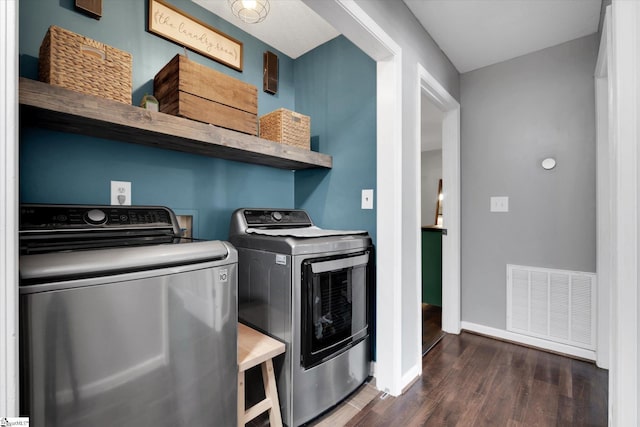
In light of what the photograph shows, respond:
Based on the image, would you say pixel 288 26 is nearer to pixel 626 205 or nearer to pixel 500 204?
pixel 626 205

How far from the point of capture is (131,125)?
120cm

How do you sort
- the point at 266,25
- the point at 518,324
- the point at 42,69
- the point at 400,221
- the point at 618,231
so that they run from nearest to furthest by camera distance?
the point at 618,231 < the point at 42,69 < the point at 400,221 < the point at 266,25 < the point at 518,324

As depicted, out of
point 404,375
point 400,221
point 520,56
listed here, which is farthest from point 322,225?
point 520,56

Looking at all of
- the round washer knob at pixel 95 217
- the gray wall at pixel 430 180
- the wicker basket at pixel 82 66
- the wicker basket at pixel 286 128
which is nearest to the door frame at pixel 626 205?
the wicker basket at pixel 286 128

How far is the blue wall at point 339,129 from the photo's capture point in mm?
1999

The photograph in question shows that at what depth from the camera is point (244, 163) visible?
82.0 inches

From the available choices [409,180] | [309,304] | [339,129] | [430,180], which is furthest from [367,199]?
[430,180]

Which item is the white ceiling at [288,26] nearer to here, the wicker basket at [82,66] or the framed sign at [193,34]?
the framed sign at [193,34]

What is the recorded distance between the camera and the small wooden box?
1.37 meters

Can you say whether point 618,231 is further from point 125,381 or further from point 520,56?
point 520,56

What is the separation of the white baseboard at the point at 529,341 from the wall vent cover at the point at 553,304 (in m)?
0.03

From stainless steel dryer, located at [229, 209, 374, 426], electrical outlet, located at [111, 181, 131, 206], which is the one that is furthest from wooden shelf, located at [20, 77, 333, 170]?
stainless steel dryer, located at [229, 209, 374, 426]

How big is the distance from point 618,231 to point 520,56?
7.25 ft

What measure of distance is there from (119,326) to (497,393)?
6.84ft
